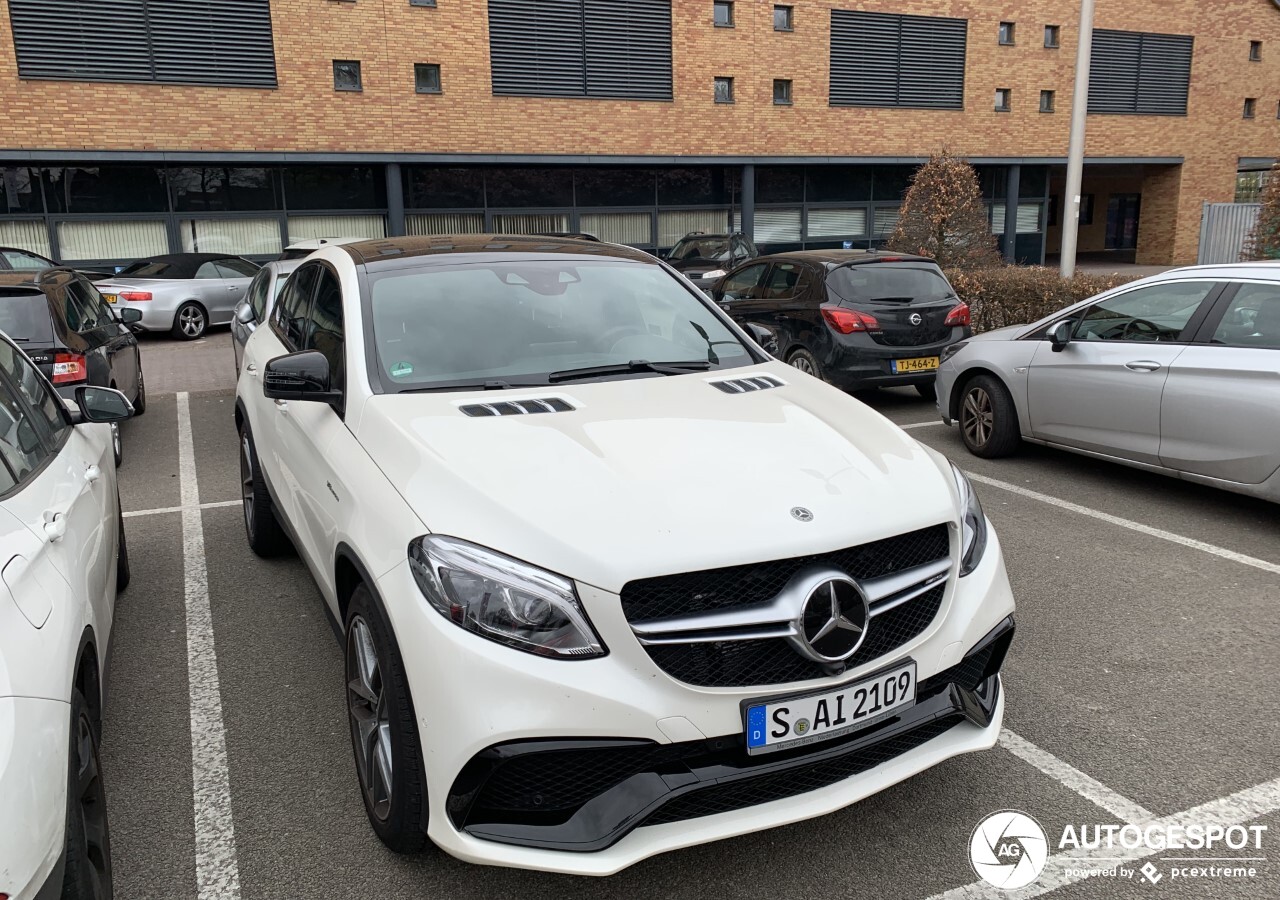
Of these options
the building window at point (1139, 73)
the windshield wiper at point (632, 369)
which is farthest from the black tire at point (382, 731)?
the building window at point (1139, 73)

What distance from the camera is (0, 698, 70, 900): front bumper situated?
1.63m

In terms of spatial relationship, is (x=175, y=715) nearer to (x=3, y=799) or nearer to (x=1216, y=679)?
(x=3, y=799)

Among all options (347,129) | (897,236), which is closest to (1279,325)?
(897,236)

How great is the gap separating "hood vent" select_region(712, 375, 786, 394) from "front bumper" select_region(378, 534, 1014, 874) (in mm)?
1303

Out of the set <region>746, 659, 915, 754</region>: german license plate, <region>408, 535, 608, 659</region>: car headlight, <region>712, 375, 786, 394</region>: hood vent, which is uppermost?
<region>712, 375, 786, 394</region>: hood vent

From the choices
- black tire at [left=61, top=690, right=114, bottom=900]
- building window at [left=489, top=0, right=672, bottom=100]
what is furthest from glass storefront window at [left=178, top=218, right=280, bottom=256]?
black tire at [left=61, top=690, right=114, bottom=900]

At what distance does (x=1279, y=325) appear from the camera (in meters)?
5.26

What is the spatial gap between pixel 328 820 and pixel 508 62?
1991 cm

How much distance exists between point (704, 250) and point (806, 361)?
8711 millimetres

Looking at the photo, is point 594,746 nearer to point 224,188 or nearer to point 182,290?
point 182,290

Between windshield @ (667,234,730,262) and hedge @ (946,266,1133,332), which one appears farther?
windshield @ (667,234,730,262)

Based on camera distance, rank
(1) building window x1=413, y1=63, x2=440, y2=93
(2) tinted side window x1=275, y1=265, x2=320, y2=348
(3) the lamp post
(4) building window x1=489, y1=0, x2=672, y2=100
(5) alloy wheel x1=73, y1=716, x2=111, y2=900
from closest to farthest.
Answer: (5) alloy wheel x1=73, y1=716, x2=111, y2=900 → (2) tinted side window x1=275, y1=265, x2=320, y2=348 → (3) the lamp post → (1) building window x1=413, y1=63, x2=440, y2=93 → (4) building window x1=489, y1=0, x2=672, y2=100

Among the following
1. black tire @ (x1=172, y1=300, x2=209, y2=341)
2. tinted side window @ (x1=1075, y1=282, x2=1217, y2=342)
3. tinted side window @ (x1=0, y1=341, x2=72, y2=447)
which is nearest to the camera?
tinted side window @ (x1=0, y1=341, x2=72, y2=447)

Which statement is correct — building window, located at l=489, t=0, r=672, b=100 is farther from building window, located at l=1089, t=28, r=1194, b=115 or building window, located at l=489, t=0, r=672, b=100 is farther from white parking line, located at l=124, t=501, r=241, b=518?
white parking line, located at l=124, t=501, r=241, b=518
